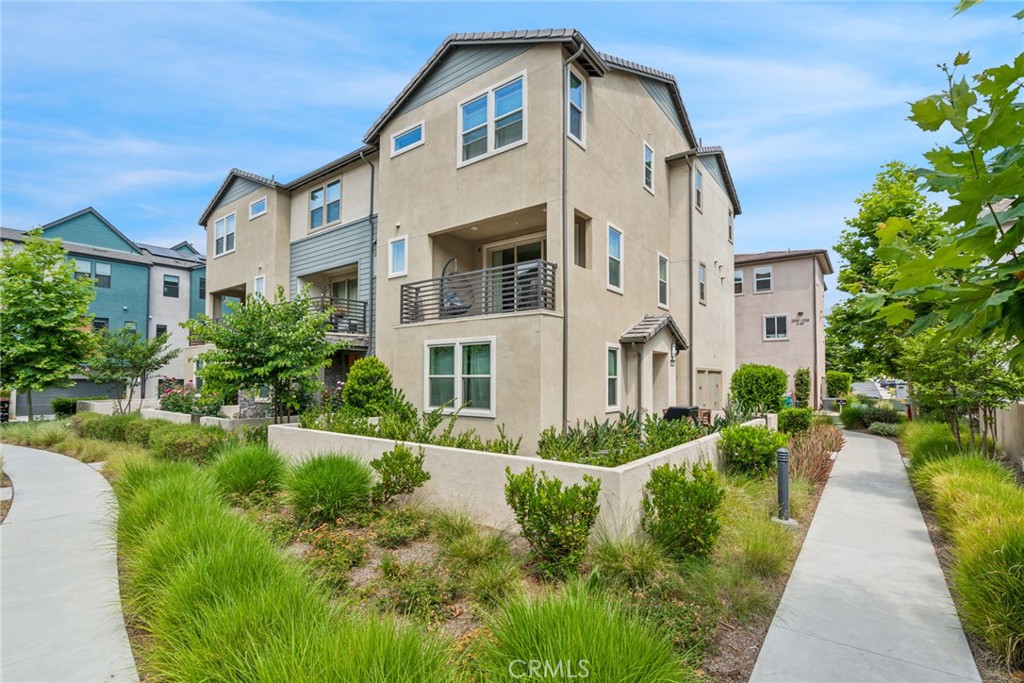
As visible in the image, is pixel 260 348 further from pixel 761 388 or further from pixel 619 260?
pixel 761 388

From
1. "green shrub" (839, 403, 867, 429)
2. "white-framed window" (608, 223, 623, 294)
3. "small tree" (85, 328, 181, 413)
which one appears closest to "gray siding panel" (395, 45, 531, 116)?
"white-framed window" (608, 223, 623, 294)

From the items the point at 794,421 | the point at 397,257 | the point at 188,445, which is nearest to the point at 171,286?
the point at 397,257

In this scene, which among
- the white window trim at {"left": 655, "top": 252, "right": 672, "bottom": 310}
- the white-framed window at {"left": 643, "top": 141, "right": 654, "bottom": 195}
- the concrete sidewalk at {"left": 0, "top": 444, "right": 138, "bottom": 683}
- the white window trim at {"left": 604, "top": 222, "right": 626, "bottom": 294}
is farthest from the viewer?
the white window trim at {"left": 655, "top": 252, "right": 672, "bottom": 310}

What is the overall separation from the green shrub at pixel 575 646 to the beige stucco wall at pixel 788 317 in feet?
Answer: 89.7

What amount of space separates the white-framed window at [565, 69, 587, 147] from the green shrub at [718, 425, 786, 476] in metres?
7.57

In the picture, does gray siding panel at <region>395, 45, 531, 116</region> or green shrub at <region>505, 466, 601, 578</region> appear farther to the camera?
gray siding panel at <region>395, 45, 531, 116</region>

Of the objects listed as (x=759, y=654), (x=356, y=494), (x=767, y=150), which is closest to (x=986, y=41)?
(x=759, y=654)

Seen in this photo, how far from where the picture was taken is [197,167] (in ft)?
64.1

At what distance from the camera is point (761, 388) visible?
18188 mm

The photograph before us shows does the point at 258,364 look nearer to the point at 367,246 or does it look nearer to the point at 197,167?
the point at 367,246

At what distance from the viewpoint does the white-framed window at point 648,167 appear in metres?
15.3

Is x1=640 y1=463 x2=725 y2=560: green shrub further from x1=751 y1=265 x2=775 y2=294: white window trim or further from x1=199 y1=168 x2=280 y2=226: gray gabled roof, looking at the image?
x1=751 y1=265 x2=775 y2=294: white window trim

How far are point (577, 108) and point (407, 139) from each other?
561 cm

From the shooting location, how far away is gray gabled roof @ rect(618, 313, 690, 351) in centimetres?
1333
